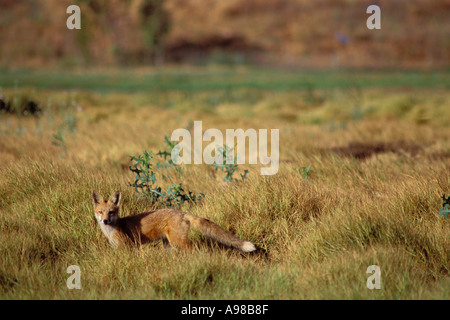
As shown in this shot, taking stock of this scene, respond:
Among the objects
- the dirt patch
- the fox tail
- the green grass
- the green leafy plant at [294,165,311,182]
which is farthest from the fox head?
the green grass

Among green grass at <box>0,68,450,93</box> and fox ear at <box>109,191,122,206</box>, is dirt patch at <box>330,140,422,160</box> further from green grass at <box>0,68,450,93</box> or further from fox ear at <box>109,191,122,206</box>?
green grass at <box>0,68,450,93</box>

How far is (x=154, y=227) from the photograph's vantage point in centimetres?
509

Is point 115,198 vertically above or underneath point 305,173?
underneath

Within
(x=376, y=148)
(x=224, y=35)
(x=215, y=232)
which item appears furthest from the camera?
(x=224, y=35)

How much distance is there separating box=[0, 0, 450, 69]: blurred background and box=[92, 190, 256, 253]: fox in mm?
60607

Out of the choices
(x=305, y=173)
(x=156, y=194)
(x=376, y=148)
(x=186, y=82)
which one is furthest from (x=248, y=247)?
(x=186, y=82)

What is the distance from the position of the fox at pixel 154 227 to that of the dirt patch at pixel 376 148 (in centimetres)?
630

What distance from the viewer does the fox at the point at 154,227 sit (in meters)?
4.92

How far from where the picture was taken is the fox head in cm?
497

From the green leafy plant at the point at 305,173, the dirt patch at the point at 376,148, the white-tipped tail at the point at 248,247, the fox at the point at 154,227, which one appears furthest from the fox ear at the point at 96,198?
the dirt patch at the point at 376,148

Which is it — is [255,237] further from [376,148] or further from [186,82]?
[186,82]

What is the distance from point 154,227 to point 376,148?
7.64m
